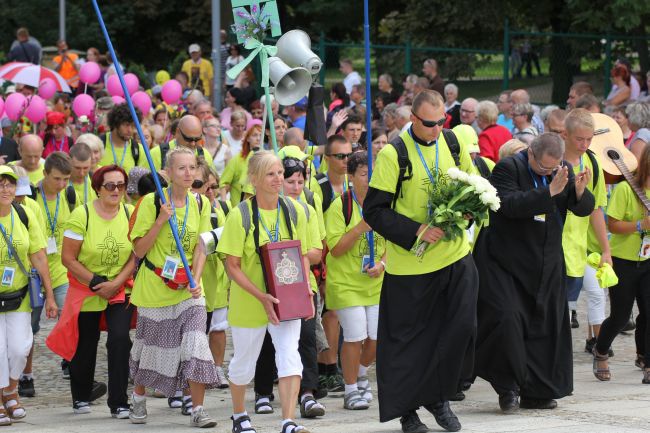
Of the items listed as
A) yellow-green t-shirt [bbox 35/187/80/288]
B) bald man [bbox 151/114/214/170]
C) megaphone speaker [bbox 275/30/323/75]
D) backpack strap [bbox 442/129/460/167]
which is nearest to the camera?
backpack strap [bbox 442/129/460/167]

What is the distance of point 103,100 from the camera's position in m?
16.3

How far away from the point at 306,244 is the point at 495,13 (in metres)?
18.8

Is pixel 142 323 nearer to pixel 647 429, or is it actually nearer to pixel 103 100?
pixel 647 429

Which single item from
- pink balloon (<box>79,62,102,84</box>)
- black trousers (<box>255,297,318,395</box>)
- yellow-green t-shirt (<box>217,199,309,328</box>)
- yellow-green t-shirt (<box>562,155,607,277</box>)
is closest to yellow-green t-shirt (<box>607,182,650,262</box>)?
yellow-green t-shirt (<box>562,155,607,277</box>)

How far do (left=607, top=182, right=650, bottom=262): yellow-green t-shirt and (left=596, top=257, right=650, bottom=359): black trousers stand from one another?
71 mm

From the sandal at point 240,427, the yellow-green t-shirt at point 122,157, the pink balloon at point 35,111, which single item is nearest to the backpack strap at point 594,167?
the sandal at point 240,427

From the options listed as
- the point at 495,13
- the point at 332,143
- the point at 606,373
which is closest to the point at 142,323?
the point at 332,143

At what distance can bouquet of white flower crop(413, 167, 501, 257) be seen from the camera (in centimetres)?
802

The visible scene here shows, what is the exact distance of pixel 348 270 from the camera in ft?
31.4

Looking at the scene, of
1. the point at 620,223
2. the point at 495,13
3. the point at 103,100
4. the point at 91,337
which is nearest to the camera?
the point at 91,337

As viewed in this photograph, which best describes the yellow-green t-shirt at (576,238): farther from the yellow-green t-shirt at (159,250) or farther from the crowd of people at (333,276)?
the yellow-green t-shirt at (159,250)

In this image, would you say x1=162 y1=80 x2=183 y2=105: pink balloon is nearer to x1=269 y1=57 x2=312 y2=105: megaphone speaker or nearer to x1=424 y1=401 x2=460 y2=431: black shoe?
x1=269 y1=57 x2=312 y2=105: megaphone speaker

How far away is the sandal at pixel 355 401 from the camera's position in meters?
9.45

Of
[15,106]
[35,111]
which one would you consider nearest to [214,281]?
[35,111]
